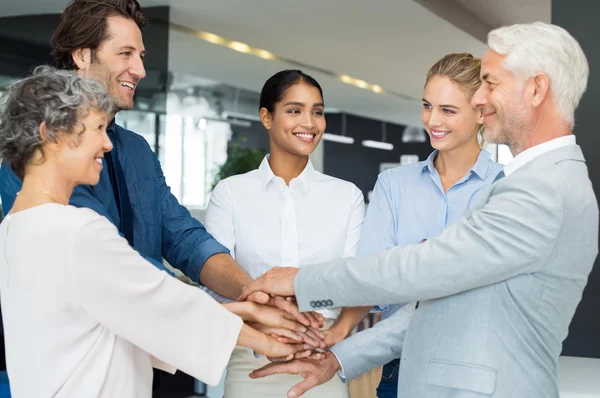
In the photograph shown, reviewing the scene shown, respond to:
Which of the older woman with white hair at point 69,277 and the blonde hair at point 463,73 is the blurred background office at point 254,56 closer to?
the blonde hair at point 463,73

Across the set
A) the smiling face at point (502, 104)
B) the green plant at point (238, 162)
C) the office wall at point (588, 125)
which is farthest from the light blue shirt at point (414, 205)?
the green plant at point (238, 162)

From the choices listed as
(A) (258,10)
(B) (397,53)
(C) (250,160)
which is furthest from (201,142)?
(A) (258,10)

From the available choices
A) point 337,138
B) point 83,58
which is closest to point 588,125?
point 83,58

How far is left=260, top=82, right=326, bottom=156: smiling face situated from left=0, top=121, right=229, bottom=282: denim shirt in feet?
1.59

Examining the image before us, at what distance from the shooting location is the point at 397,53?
10188 millimetres

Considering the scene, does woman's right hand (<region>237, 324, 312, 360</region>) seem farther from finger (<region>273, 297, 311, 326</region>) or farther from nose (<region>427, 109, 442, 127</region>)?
nose (<region>427, 109, 442, 127</region>)

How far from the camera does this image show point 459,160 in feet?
8.28

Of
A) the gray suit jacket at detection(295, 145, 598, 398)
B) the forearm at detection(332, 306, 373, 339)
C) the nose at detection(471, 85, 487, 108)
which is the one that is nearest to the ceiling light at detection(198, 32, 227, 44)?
the forearm at detection(332, 306, 373, 339)

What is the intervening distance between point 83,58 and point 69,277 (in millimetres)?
915

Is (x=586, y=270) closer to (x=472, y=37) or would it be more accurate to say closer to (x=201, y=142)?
(x=472, y=37)

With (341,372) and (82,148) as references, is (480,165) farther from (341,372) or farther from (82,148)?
(82,148)

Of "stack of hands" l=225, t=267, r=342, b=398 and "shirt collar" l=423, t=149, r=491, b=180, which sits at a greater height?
"shirt collar" l=423, t=149, r=491, b=180

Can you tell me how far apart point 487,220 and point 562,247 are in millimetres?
176

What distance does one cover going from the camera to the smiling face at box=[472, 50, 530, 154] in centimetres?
186
